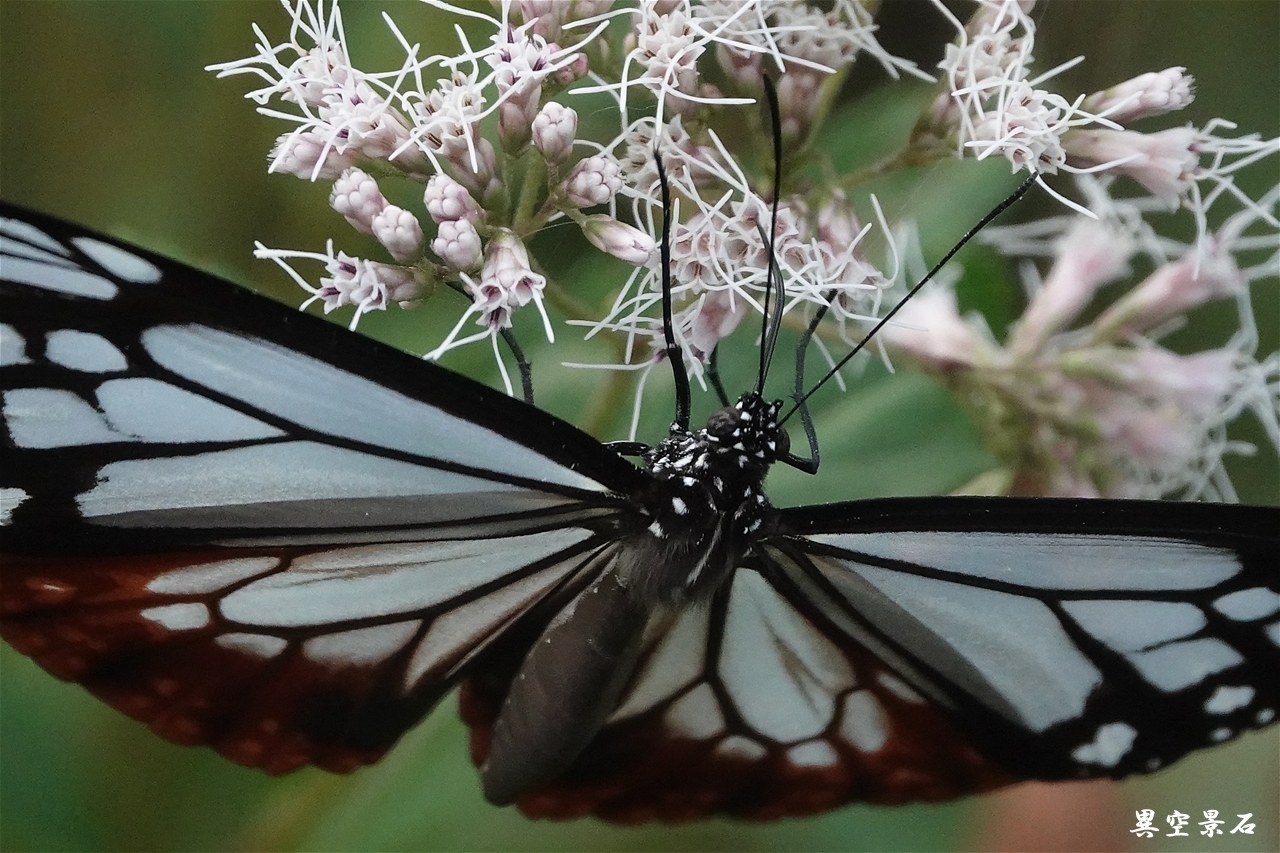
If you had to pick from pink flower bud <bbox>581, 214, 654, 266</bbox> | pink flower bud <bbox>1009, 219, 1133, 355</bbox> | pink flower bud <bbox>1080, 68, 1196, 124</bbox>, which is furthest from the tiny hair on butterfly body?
pink flower bud <bbox>1009, 219, 1133, 355</bbox>

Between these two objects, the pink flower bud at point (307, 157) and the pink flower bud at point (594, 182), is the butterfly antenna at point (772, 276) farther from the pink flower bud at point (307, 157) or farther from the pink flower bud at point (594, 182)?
the pink flower bud at point (307, 157)

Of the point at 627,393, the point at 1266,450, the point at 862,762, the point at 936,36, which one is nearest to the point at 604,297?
the point at 627,393

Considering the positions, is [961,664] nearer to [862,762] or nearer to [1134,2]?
[862,762]

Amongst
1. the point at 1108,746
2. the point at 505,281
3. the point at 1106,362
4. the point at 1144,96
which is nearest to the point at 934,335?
the point at 1106,362

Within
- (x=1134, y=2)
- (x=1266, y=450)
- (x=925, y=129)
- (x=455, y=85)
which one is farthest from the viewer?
(x=1266, y=450)

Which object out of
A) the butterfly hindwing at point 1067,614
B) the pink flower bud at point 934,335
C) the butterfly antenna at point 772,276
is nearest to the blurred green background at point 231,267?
the pink flower bud at point 934,335

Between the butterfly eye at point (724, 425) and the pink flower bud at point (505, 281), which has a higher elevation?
the pink flower bud at point (505, 281)

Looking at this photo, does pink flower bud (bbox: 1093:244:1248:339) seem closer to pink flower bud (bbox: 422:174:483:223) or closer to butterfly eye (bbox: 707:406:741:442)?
butterfly eye (bbox: 707:406:741:442)
